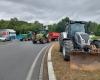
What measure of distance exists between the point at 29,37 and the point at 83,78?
2447 inches

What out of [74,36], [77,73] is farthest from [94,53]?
[74,36]

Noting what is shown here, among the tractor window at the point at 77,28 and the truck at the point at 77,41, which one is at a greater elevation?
the tractor window at the point at 77,28

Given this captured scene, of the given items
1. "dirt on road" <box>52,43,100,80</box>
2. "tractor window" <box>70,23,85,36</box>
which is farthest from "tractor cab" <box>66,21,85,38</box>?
"dirt on road" <box>52,43,100,80</box>

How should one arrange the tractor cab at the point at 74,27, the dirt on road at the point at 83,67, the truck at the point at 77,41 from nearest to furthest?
the dirt on road at the point at 83,67, the truck at the point at 77,41, the tractor cab at the point at 74,27

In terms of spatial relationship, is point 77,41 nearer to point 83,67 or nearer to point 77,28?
point 77,28

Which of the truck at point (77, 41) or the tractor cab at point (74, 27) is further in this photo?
the tractor cab at point (74, 27)

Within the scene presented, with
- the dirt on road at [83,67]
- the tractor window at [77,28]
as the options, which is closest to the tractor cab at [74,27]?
the tractor window at [77,28]

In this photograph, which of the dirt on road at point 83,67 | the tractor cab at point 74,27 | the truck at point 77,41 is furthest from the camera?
the tractor cab at point 74,27

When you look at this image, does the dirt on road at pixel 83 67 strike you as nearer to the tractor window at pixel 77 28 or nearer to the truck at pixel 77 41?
the truck at pixel 77 41

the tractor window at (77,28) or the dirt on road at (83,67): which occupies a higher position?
the tractor window at (77,28)

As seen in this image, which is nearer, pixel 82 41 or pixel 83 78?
pixel 83 78

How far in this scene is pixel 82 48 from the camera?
1952 cm

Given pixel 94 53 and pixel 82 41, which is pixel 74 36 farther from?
pixel 94 53

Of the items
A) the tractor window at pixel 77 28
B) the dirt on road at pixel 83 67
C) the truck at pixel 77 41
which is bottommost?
the dirt on road at pixel 83 67
